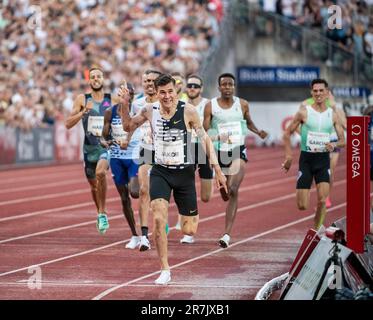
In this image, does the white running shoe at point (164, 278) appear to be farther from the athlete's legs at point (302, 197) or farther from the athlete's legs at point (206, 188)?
the athlete's legs at point (206, 188)

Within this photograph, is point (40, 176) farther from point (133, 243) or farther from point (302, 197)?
point (133, 243)

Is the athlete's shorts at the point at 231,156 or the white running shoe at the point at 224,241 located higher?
the athlete's shorts at the point at 231,156

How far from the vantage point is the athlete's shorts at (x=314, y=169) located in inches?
535

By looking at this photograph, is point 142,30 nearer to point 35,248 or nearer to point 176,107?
point 35,248

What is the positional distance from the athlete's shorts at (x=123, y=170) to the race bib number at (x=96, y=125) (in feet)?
2.74

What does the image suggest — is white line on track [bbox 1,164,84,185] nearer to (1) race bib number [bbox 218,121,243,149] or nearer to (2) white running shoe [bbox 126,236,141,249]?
(1) race bib number [bbox 218,121,243,149]

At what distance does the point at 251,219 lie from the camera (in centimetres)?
1623

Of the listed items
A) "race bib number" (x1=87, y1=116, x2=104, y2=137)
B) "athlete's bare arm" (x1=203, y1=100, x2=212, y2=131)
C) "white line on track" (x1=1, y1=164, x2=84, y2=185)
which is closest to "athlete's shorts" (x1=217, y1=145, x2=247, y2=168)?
"athlete's bare arm" (x1=203, y1=100, x2=212, y2=131)

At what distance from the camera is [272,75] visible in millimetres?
36188

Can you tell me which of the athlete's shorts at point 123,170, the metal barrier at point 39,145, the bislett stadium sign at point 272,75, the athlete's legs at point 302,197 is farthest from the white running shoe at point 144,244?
the bislett stadium sign at point 272,75

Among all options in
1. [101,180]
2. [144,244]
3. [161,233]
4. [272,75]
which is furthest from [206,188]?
[272,75]

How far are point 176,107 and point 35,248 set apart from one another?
11.1 feet

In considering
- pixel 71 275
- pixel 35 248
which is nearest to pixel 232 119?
pixel 35 248

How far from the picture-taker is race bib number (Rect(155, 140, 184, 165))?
1038 cm
